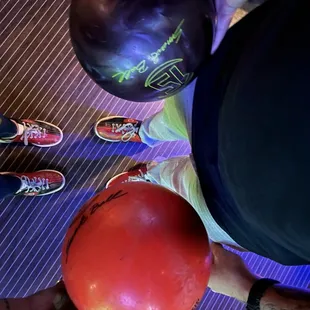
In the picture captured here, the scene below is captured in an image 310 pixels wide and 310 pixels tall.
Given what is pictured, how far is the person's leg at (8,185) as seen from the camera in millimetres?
1436

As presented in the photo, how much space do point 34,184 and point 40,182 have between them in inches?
0.8

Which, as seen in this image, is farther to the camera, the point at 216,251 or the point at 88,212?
the point at 216,251

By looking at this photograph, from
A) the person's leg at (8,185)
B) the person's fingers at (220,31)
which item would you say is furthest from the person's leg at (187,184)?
the person's leg at (8,185)

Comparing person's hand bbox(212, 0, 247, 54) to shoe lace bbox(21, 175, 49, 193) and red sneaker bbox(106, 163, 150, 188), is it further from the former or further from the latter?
shoe lace bbox(21, 175, 49, 193)

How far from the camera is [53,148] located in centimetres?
157

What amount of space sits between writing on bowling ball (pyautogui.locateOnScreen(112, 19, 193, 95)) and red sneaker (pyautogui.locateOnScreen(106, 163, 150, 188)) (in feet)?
2.39

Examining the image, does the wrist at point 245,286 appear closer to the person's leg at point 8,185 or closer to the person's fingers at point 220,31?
the person's fingers at point 220,31

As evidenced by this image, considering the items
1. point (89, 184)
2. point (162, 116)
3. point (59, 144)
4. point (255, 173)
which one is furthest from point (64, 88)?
point (255, 173)

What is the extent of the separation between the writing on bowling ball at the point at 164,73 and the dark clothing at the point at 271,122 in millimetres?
85

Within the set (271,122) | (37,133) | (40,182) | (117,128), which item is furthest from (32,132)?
(271,122)

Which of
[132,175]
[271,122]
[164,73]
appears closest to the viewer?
[271,122]

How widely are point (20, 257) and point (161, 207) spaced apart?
0.90m

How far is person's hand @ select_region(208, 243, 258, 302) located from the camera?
3.23ft

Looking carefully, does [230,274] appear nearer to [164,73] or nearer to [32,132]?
[164,73]
